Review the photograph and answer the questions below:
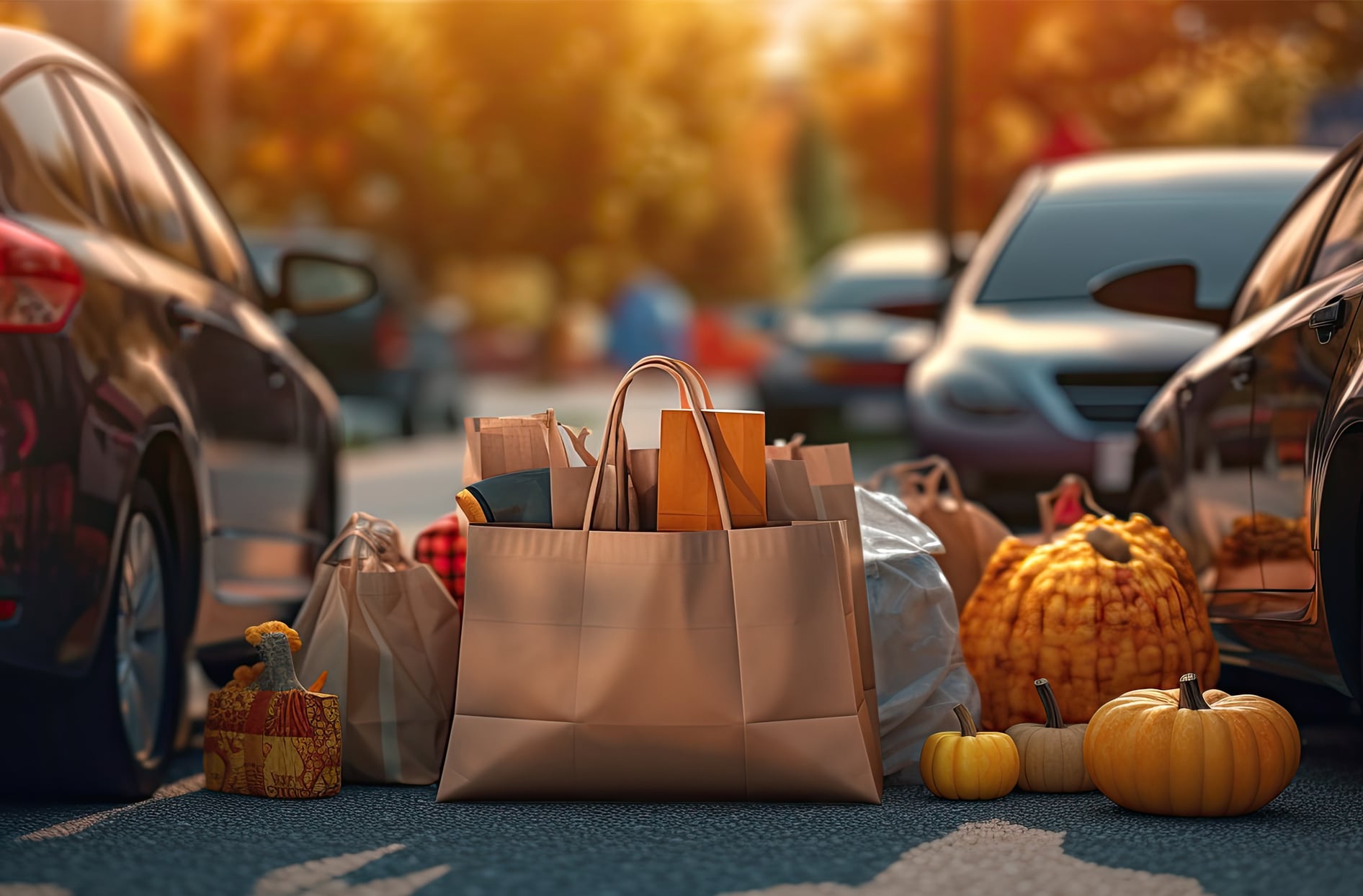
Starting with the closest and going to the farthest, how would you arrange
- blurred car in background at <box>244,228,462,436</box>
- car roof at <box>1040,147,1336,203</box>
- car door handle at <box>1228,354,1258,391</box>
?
car door handle at <box>1228,354,1258,391</box> → car roof at <box>1040,147,1336,203</box> → blurred car in background at <box>244,228,462,436</box>

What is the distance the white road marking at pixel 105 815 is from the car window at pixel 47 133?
138 centimetres

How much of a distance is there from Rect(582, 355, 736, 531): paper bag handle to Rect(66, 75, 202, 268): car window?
5.09 feet

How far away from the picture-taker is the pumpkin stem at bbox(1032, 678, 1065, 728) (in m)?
4.43

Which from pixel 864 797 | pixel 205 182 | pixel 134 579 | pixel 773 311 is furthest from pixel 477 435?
pixel 773 311

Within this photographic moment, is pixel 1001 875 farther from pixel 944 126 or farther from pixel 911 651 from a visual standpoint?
pixel 944 126

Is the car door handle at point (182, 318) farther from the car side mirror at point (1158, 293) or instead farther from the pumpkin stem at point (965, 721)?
the car side mirror at point (1158, 293)

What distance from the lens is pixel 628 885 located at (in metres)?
3.40

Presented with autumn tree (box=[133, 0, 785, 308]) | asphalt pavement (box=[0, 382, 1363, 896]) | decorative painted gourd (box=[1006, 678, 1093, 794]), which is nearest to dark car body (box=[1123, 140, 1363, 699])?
asphalt pavement (box=[0, 382, 1363, 896])

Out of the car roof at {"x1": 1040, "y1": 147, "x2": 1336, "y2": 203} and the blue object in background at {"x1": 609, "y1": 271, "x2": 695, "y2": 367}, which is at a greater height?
the blue object in background at {"x1": 609, "y1": 271, "x2": 695, "y2": 367}

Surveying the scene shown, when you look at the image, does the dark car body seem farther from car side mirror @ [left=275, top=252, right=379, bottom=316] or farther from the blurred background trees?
the blurred background trees

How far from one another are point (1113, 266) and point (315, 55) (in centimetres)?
3249

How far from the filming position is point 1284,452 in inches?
176

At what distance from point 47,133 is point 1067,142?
30804 millimetres

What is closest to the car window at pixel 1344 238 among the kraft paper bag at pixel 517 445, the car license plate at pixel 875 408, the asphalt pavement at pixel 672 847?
the asphalt pavement at pixel 672 847
